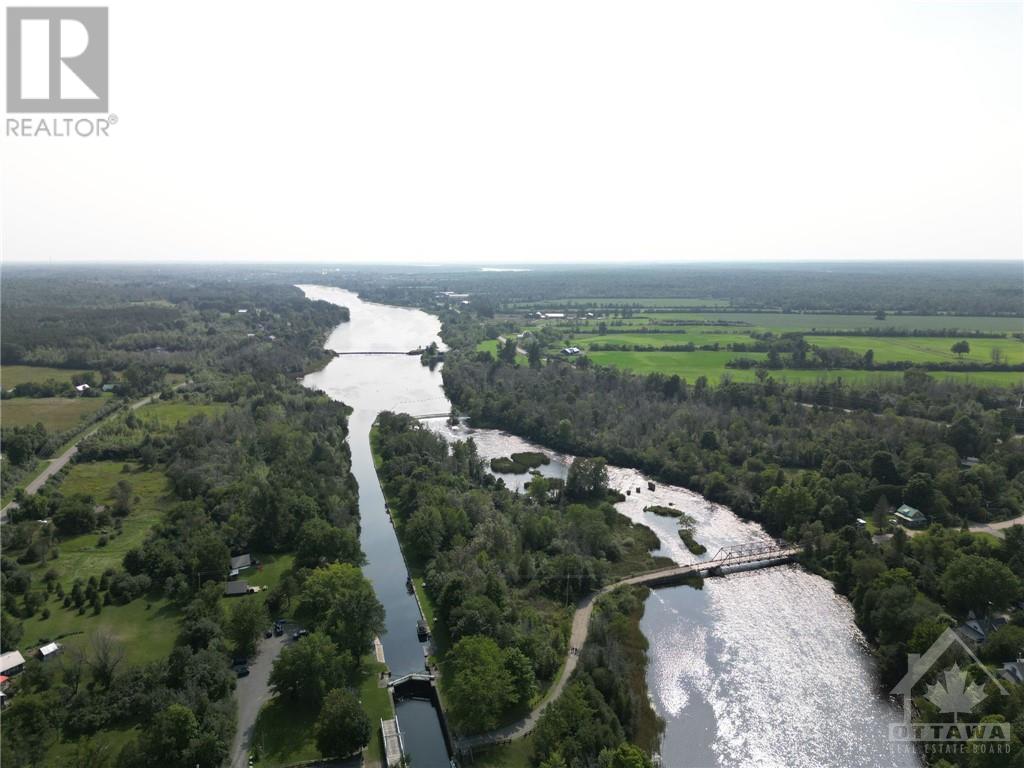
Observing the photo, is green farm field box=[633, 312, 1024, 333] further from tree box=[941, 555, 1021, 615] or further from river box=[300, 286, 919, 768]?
tree box=[941, 555, 1021, 615]

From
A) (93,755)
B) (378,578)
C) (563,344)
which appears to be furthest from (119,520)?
(563,344)

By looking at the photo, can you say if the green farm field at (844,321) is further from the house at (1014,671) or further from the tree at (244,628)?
the tree at (244,628)

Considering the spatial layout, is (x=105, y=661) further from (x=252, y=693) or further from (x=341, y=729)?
(x=341, y=729)

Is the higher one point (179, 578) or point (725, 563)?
point (725, 563)

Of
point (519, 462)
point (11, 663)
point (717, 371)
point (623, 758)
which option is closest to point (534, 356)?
point (717, 371)

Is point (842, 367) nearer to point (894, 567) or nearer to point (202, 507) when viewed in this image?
point (894, 567)

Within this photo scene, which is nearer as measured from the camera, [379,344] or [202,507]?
[202,507]
